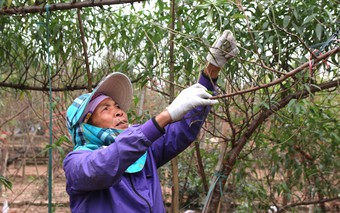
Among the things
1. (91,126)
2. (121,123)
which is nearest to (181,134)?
(121,123)

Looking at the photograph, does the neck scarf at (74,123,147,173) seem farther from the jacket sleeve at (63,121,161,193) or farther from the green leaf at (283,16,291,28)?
the green leaf at (283,16,291,28)

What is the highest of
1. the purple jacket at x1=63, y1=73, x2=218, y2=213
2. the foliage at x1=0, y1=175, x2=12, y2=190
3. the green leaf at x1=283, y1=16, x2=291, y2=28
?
the green leaf at x1=283, y1=16, x2=291, y2=28

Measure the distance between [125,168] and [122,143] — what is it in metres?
0.08

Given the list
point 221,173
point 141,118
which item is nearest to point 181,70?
point 141,118

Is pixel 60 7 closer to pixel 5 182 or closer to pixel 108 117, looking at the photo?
pixel 108 117

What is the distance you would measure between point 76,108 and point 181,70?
35.7 inches

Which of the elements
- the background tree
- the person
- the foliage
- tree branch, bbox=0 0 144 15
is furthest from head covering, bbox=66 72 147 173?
the foliage

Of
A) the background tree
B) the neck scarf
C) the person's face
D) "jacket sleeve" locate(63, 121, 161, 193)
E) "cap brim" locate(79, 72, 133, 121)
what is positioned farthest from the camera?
the background tree

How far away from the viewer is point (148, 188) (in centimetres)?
173

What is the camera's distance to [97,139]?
1769mm

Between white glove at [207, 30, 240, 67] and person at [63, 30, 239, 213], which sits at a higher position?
white glove at [207, 30, 240, 67]

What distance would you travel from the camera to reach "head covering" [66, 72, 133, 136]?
1.81 metres

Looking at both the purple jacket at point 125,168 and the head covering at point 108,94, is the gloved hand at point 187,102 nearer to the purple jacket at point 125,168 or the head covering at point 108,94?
the purple jacket at point 125,168

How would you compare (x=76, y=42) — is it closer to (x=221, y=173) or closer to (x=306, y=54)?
(x=221, y=173)
